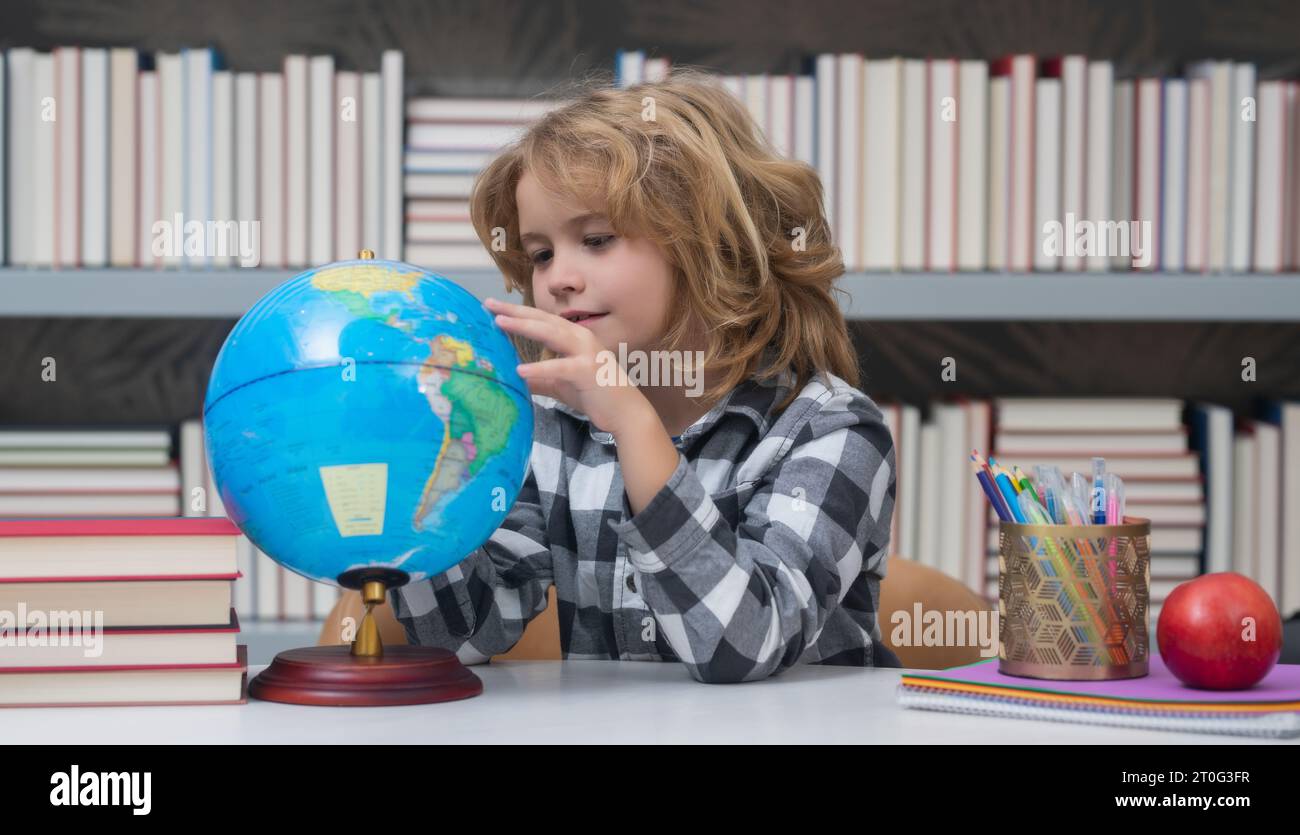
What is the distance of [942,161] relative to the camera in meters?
2.38

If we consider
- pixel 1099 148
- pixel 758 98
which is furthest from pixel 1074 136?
pixel 758 98

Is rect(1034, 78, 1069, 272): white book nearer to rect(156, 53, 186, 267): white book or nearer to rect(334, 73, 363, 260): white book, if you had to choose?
rect(334, 73, 363, 260): white book

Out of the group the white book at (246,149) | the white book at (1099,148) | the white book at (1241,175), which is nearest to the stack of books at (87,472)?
the white book at (246,149)

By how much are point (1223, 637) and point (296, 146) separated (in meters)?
1.79

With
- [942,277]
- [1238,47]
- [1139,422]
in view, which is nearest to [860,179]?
[942,277]

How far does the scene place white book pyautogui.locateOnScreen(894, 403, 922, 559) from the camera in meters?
2.43

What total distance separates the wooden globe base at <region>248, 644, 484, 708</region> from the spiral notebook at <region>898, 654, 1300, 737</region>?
328mm

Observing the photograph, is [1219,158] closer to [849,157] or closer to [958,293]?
[958,293]

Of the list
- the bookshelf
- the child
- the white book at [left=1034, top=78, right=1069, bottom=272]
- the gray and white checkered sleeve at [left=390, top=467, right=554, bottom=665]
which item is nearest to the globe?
the child

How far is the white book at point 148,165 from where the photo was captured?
2.34 m

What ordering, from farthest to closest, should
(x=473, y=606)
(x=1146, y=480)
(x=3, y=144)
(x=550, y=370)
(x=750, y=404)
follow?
(x=1146, y=480), (x=3, y=144), (x=750, y=404), (x=473, y=606), (x=550, y=370)

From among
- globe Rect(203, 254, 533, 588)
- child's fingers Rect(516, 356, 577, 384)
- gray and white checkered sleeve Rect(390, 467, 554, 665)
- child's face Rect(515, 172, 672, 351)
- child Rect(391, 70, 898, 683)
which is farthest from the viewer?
child's face Rect(515, 172, 672, 351)
